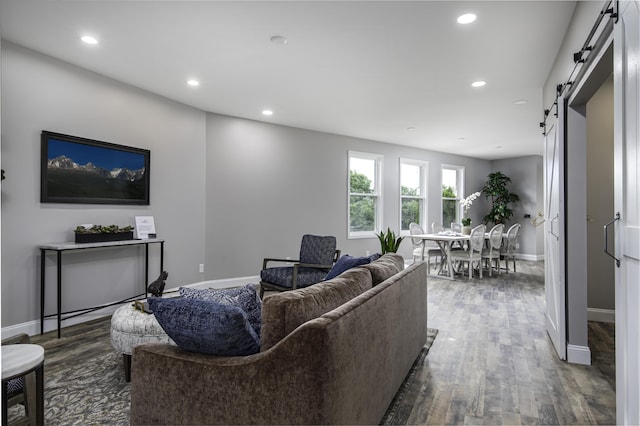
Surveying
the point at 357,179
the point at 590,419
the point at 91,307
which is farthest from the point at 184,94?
the point at 590,419

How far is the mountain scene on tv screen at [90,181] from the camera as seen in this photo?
11.9 feet

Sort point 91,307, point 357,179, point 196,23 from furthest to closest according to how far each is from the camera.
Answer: point 357,179
point 91,307
point 196,23

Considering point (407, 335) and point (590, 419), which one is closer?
point (590, 419)

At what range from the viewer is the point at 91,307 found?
12.9 ft

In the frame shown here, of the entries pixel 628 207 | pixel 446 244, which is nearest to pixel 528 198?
pixel 446 244

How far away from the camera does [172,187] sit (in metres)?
4.85

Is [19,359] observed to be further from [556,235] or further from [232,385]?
[556,235]

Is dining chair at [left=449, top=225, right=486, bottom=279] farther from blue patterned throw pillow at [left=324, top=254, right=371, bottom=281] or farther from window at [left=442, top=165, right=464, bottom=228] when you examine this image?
blue patterned throw pillow at [left=324, top=254, right=371, bottom=281]

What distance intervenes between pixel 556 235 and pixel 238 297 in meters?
2.67

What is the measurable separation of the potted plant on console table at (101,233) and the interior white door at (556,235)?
13.7 ft

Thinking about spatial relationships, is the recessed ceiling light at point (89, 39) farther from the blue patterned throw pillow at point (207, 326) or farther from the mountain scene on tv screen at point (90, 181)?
the blue patterned throw pillow at point (207, 326)

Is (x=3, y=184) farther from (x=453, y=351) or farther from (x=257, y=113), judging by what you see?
(x=453, y=351)

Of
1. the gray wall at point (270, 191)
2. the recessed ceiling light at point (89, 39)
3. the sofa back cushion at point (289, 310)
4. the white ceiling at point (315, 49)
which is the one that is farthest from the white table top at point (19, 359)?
the gray wall at point (270, 191)

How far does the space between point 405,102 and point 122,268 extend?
4.02 metres
